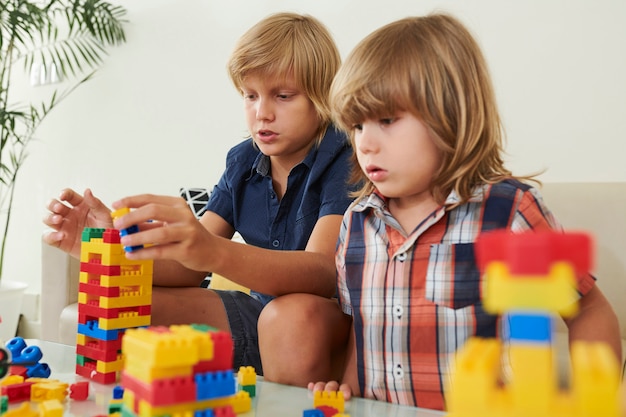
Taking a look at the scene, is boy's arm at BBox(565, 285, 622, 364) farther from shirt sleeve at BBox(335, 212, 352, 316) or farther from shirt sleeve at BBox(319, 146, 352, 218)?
shirt sleeve at BBox(319, 146, 352, 218)

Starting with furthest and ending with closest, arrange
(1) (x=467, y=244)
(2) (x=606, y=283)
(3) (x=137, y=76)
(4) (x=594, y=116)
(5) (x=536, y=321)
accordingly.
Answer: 1. (3) (x=137, y=76)
2. (4) (x=594, y=116)
3. (2) (x=606, y=283)
4. (1) (x=467, y=244)
5. (5) (x=536, y=321)

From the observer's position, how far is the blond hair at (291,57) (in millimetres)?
1201

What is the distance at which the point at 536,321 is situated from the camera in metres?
0.36

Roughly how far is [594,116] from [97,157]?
2.13 m

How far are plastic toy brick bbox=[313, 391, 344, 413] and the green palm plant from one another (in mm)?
2210

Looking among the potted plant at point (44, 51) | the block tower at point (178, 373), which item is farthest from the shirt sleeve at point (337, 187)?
the potted plant at point (44, 51)

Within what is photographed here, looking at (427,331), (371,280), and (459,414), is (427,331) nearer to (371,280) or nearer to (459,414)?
(371,280)

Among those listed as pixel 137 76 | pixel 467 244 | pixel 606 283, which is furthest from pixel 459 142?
pixel 137 76

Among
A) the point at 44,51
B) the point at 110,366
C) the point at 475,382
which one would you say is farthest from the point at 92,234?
the point at 44,51

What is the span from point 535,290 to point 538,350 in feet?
0.11

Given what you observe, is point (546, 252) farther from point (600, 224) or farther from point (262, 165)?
point (600, 224)

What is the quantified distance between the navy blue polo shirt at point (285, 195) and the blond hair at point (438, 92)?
0.84 feet

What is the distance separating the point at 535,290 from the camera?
357 mm

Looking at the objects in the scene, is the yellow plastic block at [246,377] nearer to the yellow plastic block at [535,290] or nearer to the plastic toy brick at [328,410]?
the plastic toy brick at [328,410]
